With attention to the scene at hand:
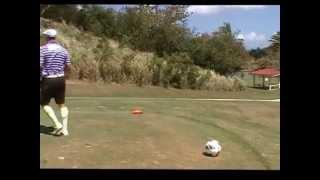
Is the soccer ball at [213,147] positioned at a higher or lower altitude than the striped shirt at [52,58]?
lower

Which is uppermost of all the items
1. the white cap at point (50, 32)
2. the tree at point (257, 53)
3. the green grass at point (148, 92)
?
the white cap at point (50, 32)

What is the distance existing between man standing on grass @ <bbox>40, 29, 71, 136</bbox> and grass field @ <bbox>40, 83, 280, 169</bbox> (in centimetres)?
7

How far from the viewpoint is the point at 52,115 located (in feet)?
22.0

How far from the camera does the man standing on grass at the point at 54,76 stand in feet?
22.0

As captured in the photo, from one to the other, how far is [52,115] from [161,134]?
1.08 m

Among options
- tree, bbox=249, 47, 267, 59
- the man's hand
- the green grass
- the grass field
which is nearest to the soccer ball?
the grass field

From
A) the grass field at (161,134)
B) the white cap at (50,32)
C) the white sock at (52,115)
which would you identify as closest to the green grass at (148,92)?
the grass field at (161,134)

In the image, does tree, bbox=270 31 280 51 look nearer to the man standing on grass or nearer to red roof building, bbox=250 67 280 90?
red roof building, bbox=250 67 280 90

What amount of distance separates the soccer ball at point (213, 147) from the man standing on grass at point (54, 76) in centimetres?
138

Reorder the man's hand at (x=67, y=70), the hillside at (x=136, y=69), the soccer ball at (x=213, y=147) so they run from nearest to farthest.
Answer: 1. the soccer ball at (x=213, y=147)
2. the man's hand at (x=67, y=70)
3. the hillside at (x=136, y=69)

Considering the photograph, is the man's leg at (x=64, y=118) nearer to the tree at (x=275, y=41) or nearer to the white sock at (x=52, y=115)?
the white sock at (x=52, y=115)

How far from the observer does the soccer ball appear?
6633mm
